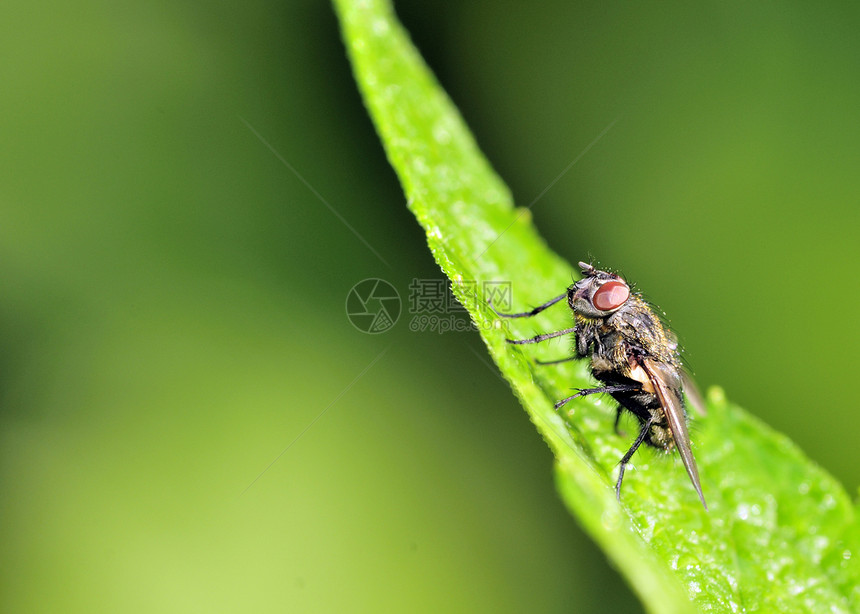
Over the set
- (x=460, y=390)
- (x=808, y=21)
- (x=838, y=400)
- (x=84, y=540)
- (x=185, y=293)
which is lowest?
(x=84, y=540)

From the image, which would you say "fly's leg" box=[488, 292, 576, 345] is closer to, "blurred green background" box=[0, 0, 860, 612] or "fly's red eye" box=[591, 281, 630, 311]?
"fly's red eye" box=[591, 281, 630, 311]

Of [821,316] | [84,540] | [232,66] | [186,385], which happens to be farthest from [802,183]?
[84,540]

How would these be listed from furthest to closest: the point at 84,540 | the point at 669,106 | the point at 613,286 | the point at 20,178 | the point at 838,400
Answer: the point at 669,106, the point at 838,400, the point at 20,178, the point at 84,540, the point at 613,286

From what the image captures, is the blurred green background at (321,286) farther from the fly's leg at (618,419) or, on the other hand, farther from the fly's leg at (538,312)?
the fly's leg at (538,312)

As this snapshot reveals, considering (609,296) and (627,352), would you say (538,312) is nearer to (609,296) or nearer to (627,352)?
(609,296)

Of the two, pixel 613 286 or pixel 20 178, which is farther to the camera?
pixel 20 178

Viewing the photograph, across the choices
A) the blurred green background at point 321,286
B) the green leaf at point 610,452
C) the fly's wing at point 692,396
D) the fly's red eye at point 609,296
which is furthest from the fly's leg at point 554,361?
the blurred green background at point 321,286

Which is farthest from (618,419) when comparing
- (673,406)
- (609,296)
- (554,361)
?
(609,296)

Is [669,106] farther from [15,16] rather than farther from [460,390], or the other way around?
[15,16]

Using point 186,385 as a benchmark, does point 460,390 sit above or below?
above
